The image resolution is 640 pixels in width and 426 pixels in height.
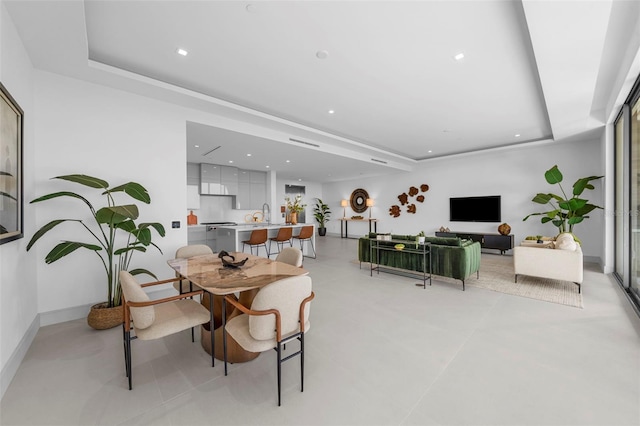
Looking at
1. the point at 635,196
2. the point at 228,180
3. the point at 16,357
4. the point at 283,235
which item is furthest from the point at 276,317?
the point at 228,180

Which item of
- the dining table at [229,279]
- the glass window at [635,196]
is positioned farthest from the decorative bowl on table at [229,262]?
the glass window at [635,196]

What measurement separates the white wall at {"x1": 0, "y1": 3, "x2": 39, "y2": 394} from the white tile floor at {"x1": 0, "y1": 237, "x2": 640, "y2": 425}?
0.61ft

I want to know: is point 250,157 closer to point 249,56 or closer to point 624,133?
point 249,56

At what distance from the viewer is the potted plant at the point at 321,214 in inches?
459

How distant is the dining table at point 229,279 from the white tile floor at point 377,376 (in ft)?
0.44

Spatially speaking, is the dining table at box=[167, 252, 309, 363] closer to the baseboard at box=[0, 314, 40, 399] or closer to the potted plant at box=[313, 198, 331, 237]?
the baseboard at box=[0, 314, 40, 399]

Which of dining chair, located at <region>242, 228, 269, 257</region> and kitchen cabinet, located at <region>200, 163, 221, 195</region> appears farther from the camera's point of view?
kitchen cabinet, located at <region>200, 163, 221, 195</region>

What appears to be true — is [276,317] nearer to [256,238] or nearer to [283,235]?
[256,238]

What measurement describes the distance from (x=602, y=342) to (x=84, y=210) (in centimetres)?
542

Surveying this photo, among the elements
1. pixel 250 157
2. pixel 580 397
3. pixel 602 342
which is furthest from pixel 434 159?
pixel 580 397

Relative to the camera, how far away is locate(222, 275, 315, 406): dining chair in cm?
164

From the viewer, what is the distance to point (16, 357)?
2.06 meters

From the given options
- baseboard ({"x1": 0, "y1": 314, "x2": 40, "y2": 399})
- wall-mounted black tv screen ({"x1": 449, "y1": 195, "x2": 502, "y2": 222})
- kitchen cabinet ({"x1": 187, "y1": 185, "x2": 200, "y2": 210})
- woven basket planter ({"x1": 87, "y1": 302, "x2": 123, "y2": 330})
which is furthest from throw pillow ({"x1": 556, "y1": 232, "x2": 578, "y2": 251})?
kitchen cabinet ({"x1": 187, "y1": 185, "x2": 200, "y2": 210})

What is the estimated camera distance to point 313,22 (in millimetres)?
2223
